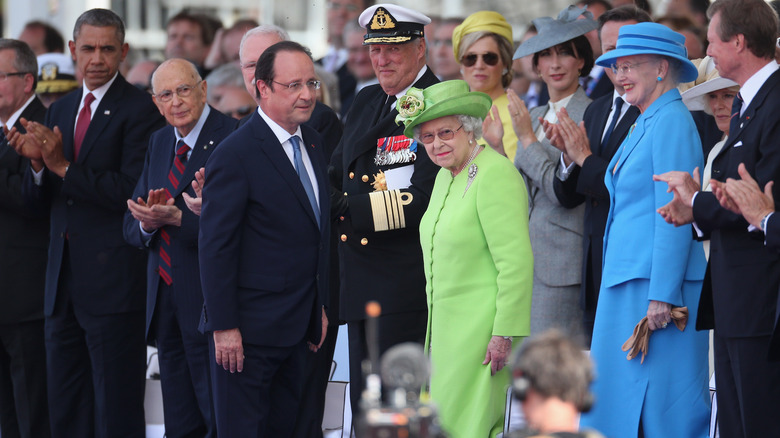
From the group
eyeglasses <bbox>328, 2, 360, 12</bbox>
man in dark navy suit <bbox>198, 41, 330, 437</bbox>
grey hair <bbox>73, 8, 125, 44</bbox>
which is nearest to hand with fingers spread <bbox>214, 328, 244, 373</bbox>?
man in dark navy suit <bbox>198, 41, 330, 437</bbox>

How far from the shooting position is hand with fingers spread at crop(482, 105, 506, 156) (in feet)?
19.8

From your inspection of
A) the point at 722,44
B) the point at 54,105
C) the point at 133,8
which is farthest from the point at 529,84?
the point at 133,8

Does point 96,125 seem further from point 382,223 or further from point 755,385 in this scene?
point 755,385

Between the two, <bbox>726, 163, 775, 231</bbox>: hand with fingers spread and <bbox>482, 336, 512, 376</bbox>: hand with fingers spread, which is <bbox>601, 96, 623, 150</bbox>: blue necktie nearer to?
<bbox>726, 163, 775, 231</bbox>: hand with fingers spread

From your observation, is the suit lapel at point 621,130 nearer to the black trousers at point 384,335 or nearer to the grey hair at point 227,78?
the black trousers at point 384,335

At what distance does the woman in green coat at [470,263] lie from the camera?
4430mm

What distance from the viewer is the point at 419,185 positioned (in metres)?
5.12

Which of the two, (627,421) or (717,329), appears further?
(627,421)

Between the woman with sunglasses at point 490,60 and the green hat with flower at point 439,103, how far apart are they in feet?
5.42

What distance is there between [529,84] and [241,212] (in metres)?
5.29

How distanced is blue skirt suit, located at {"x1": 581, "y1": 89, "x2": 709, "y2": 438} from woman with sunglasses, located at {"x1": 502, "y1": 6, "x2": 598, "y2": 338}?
730mm

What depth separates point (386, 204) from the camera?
503 cm

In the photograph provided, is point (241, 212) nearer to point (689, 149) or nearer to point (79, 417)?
point (689, 149)

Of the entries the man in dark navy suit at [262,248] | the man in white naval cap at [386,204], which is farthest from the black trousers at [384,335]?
the man in dark navy suit at [262,248]
